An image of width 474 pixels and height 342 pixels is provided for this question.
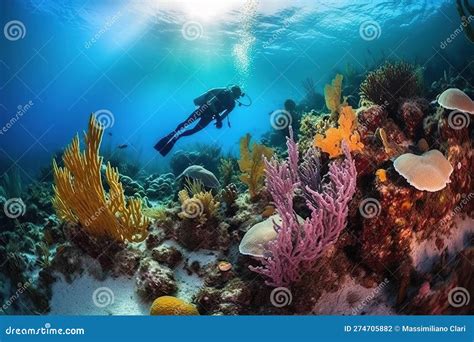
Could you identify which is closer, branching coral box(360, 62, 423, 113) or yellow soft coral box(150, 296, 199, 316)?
yellow soft coral box(150, 296, 199, 316)

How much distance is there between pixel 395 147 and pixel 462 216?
131cm

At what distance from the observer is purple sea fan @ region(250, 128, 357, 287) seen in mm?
3781

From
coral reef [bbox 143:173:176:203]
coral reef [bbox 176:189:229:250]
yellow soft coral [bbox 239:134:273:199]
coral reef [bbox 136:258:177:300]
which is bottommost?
coral reef [bbox 143:173:176:203]

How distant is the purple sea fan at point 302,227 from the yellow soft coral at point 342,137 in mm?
474

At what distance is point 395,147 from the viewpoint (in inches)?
184

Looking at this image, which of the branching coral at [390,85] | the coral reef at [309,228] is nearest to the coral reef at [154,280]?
the coral reef at [309,228]

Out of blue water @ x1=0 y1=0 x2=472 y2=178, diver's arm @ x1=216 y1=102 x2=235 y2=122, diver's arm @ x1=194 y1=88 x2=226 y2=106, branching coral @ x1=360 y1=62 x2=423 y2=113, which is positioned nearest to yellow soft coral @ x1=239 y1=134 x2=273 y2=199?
branching coral @ x1=360 y1=62 x2=423 y2=113

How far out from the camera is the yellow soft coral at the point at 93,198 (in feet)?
15.6

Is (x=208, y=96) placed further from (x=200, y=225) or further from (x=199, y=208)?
(x=200, y=225)

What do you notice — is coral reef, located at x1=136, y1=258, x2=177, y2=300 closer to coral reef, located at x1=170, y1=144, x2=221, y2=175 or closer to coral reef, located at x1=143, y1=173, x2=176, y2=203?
coral reef, located at x1=143, y1=173, x2=176, y2=203

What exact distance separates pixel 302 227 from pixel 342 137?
1.19 meters

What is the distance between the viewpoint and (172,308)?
399cm

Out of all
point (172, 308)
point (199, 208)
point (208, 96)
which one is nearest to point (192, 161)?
point (208, 96)

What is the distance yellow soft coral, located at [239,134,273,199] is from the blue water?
7500 mm
